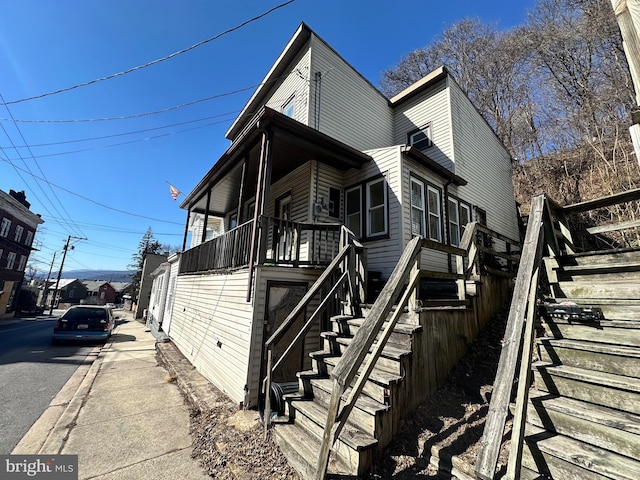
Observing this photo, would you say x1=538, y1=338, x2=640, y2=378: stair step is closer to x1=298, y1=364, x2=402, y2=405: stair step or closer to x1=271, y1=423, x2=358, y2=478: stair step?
x1=298, y1=364, x2=402, y2=405: stair step

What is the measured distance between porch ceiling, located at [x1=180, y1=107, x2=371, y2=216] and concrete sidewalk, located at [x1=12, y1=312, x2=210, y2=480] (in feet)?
17.8

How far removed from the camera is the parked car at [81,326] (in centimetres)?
1179

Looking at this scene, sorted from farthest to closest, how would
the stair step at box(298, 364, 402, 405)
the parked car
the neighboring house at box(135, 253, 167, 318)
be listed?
the neighboring house at box(135, 253, 167, 318), the parked car, the stair step at box(298, 364, 402, 405)

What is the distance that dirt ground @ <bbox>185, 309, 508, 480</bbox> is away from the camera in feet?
8.79

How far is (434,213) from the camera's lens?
8430 mm

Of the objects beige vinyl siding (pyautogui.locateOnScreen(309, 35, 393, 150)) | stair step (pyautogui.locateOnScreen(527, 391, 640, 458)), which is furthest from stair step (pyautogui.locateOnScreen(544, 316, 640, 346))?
beige vinyl siding (pyautogui.locateOnScreen(309, 35, 393, 150))

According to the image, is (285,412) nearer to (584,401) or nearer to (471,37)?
(584,401)

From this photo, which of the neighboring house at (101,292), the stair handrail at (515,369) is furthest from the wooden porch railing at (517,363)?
the neighboring house at (101,292)

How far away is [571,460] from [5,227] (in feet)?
124

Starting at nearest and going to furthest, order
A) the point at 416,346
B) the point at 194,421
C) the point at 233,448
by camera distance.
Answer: the point at 416,346, the point at 233,448, the point at 194,421

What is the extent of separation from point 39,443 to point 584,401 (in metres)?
6.77

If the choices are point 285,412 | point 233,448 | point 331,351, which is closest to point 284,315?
point 331,351

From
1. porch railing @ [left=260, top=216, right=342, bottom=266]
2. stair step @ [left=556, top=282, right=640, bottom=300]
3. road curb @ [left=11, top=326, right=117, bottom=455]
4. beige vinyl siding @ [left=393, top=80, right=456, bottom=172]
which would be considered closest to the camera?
stair step @ [left=556, top=282, right=640, bottom=300]

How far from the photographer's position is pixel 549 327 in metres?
3.20
